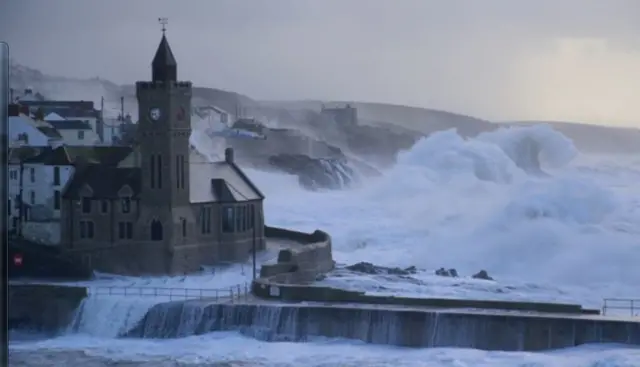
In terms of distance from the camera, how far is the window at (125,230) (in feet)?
53.7

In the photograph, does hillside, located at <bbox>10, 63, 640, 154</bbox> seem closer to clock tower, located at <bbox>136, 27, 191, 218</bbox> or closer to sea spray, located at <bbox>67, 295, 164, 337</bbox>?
clock tower, located at <bbox>136, 27, 191, 218</bbox>

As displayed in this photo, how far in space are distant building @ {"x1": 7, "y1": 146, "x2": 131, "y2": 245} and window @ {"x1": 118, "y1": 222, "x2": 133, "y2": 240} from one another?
0.89 meters

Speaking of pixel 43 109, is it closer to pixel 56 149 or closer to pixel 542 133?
pixel 56 149

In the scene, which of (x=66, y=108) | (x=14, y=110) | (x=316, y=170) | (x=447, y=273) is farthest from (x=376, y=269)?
(x=14, y=110)

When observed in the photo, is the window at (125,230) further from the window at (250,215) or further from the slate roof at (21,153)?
the slate roof at (21,153)

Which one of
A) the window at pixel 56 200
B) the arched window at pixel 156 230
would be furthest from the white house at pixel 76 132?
the arched window at pixel 156 230

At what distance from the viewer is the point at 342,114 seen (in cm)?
2094

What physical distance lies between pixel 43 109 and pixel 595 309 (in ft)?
25.4

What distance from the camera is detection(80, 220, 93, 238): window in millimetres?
16656

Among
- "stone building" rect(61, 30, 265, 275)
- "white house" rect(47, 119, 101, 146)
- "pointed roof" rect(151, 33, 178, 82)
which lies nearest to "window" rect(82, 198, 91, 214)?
"stone building" rect(61, 30, 265, 275)

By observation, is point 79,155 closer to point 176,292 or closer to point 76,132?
point 76,132

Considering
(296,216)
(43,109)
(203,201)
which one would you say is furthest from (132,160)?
(296,216)

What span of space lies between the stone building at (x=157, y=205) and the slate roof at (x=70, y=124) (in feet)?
4.97

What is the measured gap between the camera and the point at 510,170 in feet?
66.7
